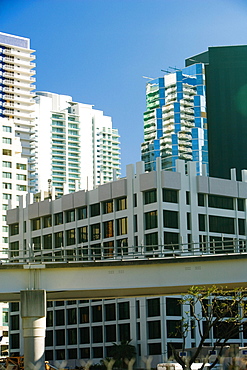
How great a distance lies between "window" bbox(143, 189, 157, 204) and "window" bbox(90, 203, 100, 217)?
30.0 ft

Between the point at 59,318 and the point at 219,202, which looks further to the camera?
the point at 59,318

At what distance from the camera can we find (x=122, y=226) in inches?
3984

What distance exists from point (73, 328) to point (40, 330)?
179ft

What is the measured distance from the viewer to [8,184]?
504 ft

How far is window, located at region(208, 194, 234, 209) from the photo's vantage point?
331 ft

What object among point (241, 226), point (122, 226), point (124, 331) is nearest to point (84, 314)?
point (124, 331)

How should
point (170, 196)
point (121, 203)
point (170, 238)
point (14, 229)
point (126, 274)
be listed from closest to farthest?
point (126, 274), point (170, 238), point (170, 196), point (121, 203), point (14, 229)

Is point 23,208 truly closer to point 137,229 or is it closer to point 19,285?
point 137,229

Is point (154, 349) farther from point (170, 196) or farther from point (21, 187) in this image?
point (21, 187)

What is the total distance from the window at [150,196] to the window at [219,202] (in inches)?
322

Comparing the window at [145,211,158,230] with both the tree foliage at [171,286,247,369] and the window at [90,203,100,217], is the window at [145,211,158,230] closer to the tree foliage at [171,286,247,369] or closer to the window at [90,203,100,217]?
the window at [90,203,100,217]

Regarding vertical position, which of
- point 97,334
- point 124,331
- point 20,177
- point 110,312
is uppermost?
point 20,177

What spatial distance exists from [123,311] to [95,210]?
15.2m

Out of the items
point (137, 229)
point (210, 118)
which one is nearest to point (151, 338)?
point (137, 229)
